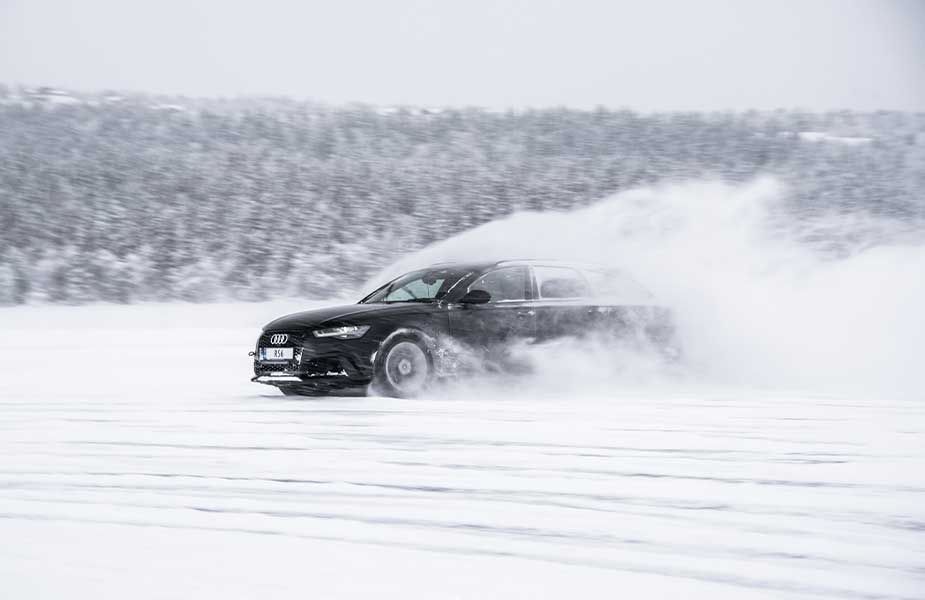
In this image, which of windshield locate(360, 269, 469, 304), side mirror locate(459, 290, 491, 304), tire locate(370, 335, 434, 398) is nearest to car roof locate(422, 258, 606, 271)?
windshield locate(360, 269, 469, 304)

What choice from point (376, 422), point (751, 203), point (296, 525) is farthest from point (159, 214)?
point (296, 525)

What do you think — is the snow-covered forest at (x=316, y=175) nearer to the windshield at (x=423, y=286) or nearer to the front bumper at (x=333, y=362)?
the windshield at (x=423, y=286)

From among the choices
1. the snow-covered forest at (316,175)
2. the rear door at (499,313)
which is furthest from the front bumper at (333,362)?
the snow-covered forest at (316,175)

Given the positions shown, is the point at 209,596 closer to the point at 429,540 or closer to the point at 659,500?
the point at 429,540

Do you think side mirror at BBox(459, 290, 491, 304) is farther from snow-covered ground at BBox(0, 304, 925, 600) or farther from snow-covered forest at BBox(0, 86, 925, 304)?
snow-covered forest at BBox(0, 86, 925, 304)

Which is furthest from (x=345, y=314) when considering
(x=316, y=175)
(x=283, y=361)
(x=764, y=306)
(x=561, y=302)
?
(x=316, y=175)

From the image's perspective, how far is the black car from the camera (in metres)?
11.7

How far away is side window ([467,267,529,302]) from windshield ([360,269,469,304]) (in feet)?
0.70

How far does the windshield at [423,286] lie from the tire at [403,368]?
2.18 ft

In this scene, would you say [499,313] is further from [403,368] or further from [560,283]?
[403,368]

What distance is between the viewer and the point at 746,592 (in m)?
4.47

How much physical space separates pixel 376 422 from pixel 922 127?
46.5 m

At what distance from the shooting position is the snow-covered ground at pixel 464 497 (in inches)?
185

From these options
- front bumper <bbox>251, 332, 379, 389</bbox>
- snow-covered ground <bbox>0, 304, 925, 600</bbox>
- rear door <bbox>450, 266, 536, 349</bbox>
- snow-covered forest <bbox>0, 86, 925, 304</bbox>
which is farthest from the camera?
snow-covered forest <bbox>0, 86, 925, 304</bbox>
